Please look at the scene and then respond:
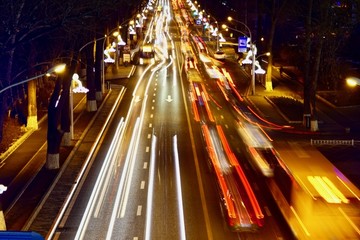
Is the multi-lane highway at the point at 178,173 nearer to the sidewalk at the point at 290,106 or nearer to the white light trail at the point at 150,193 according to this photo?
the white light trail at the point at 150,193

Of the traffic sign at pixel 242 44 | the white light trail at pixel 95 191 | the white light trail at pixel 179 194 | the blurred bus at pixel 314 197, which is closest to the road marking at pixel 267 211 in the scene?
the blurred bus at pixel 314 197

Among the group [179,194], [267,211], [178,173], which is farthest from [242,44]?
[267,211]

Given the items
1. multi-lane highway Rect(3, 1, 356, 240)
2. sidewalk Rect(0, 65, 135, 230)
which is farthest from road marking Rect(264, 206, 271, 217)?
sidewalk Rect(0, 65, 135, 230)

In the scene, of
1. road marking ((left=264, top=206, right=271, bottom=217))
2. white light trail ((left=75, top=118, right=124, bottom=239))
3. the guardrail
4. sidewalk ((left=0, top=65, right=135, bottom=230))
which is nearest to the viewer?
white light trail ((left=75, top=118, right=124, bottom=239))

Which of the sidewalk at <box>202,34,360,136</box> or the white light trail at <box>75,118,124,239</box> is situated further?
the sidewalk at <box>202,34,360,136</box>

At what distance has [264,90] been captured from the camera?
6875 centimetres

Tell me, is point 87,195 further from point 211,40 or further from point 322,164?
point 211,40

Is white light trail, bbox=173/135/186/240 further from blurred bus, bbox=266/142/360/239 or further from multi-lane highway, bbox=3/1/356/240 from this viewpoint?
blurred bus, bbox=266/142/360/239

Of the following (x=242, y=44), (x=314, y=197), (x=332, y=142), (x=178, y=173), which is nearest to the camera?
(x=314, y=197)

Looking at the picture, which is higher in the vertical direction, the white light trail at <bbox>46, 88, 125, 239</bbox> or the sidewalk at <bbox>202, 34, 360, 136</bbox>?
the sidewalk at <bbox>202, 34, 360, 136</bbox>

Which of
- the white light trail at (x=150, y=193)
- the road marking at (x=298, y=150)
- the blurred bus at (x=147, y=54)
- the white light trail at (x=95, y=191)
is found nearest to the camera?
the white light trail at (x=150, y=193)

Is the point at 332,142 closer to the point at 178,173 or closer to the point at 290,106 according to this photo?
the point at 178,173

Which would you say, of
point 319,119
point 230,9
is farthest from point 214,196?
point 230,9

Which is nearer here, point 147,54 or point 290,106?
point 290,106
